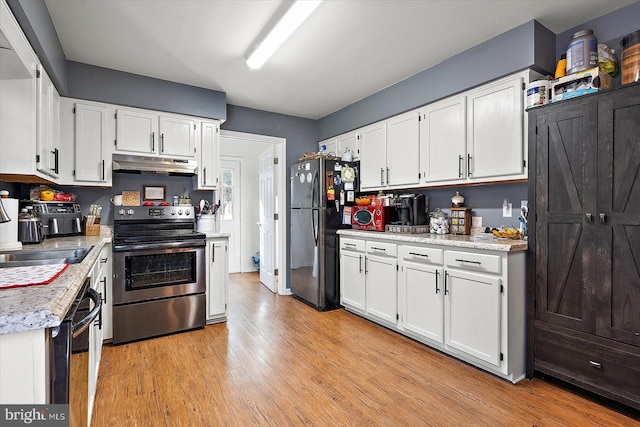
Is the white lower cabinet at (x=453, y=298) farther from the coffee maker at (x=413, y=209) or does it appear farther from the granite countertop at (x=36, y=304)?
the granite countertop at (x=36, y=304)

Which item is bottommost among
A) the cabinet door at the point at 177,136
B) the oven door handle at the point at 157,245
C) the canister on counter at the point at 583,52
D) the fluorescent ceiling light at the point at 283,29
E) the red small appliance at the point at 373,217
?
the oven door handle at the point at 157,245

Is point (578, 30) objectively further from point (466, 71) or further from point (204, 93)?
point (204, 93)

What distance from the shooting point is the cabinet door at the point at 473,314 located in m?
2.27

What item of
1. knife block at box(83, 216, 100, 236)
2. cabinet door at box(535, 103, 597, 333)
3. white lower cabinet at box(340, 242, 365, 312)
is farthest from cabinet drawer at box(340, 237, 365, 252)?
knife block at box(83, 216, 100, 236)

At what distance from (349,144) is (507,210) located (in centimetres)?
205

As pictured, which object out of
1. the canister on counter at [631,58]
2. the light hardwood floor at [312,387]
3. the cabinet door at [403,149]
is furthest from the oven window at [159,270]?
the canister on counter at [631,58]

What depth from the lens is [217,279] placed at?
11.1 feet

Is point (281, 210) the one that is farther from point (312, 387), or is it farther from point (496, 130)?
point (496, 130)

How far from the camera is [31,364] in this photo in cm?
84

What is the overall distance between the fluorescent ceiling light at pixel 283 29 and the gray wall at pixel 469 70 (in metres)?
1.45

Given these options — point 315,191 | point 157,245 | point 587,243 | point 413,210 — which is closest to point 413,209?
point 413,210

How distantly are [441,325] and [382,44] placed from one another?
231 cm

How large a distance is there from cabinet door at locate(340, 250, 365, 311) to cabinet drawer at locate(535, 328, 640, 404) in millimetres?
1623

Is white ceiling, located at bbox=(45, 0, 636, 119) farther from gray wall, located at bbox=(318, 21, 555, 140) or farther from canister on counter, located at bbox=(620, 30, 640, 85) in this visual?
canister on counter, located at bbox=(620, 30, 640, 85)
